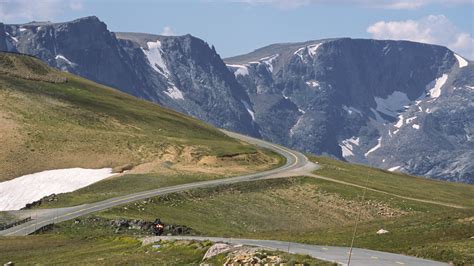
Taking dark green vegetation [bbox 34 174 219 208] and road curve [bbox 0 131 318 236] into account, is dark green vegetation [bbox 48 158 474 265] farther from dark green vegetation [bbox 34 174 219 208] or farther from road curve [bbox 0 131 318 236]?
dark green vegetation [bbox 34 174 219 208]

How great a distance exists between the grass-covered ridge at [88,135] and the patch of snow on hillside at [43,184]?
9.70 ft

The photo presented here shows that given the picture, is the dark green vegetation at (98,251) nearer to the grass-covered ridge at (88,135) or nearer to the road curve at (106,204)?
the road curve at (106,204)

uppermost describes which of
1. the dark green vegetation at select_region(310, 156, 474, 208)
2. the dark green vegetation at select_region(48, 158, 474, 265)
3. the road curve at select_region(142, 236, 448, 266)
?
the road curve at select_region(142, 236, 448, 266)

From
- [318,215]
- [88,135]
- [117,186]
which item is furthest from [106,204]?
[88,135]

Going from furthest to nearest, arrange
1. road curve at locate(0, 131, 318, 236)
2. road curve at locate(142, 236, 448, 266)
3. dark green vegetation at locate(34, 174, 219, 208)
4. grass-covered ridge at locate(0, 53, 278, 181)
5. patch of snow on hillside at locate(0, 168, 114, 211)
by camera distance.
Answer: grass-covered ridge at locate(0, 53, 278, 181), patch of snow on hillside at locate(0, 168, 114, 211), dark green vegetation at locate(34, 174, 219, 208), road curve at locate(0, 131, 318, 236), road curve at locate(142, 236, 448, 266)

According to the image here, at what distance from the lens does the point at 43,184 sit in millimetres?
110312

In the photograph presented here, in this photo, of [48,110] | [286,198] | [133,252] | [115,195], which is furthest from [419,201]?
[48,110]

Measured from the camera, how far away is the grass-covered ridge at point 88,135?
121 m

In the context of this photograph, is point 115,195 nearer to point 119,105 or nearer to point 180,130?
point 180,130

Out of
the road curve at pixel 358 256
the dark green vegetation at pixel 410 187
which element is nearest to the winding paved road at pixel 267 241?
the road curve at pixel 358 256

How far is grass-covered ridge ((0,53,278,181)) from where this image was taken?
121m

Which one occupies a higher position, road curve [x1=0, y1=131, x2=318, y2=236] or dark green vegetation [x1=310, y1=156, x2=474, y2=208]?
road curve [x1=0, y1=131, x2=318, y2=236]

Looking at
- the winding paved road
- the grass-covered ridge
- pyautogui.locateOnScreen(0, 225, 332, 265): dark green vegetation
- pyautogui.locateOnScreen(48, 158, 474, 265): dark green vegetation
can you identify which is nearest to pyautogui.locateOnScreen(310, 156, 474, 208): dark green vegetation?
pyautogui.locateOnScreen(48, 158, 474, 265): dark green vegetation

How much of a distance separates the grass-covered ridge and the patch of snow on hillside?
9.70ft
